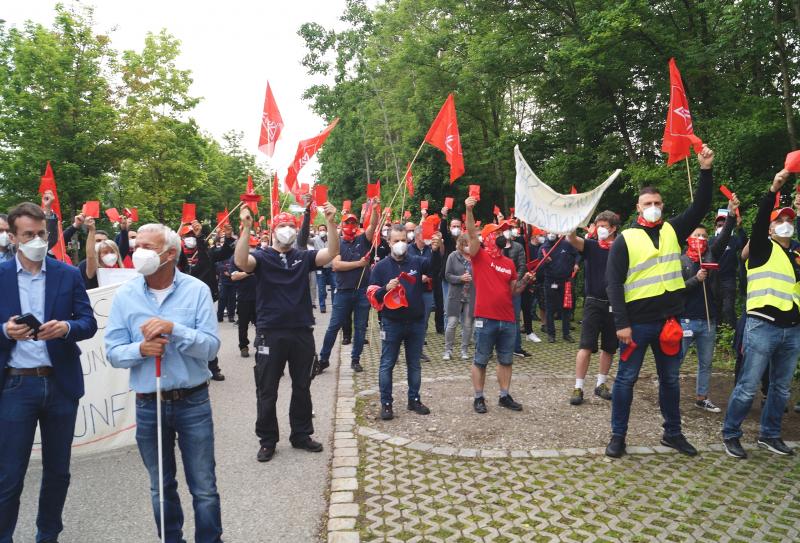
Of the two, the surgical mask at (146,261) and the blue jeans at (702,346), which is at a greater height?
the surgical mask at (146,261)

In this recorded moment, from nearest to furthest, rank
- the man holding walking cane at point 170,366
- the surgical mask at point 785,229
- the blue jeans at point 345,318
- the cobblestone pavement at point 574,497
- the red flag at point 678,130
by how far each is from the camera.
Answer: the man holding walking cane at point 170,366, the cobblestone pavement at point 574,497, the surgical mask at point 785,229, the red flag at point 678,130, the blue jeans at point 345,318

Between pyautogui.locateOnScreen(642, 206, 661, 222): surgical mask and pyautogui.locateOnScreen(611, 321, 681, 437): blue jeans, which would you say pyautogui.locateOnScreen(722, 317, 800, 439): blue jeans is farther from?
pyautogui.locateOnScreen(642, 206, 661, 222): surgical mask

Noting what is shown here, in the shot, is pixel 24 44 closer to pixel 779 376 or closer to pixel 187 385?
pixel 187 385

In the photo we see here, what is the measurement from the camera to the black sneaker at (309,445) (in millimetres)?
5430

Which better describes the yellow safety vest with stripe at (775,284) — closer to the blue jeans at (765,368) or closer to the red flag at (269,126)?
the blue jeans at (765,368)

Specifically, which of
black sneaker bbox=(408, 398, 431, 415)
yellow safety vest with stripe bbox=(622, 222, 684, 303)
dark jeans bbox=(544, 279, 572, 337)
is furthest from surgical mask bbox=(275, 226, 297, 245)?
dark jeans bbox=(544, 279, 572, 337)

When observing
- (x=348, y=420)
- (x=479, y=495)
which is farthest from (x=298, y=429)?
(x=479, y=495)

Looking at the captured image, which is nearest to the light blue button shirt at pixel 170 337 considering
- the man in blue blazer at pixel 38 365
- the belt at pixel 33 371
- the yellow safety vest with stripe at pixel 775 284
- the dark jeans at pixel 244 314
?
the man in blue blazer at pixel 38 365

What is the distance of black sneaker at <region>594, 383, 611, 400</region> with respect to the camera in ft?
23.1

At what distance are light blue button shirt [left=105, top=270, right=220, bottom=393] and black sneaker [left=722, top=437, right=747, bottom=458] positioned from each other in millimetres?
4593

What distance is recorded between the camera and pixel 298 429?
5500 mm

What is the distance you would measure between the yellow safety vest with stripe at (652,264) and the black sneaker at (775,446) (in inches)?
67.0

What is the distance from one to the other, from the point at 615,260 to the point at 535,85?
53.8ft

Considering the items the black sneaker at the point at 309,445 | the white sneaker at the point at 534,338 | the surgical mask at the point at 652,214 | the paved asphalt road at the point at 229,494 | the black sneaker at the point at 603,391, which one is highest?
the surgical mask at the point at 652,214
